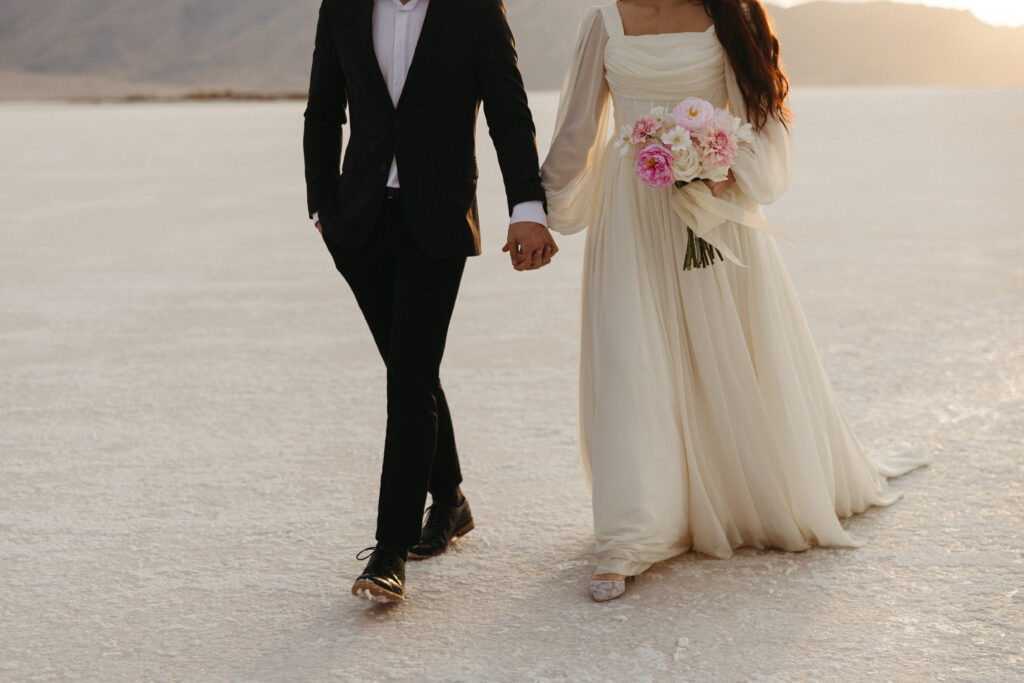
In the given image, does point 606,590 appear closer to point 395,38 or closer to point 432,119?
point 432,119

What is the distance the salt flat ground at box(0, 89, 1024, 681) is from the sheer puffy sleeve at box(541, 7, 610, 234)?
121 cm

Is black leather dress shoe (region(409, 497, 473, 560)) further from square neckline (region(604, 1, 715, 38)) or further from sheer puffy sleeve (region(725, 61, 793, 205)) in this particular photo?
square neckline (region(604, 1, 715, 38))

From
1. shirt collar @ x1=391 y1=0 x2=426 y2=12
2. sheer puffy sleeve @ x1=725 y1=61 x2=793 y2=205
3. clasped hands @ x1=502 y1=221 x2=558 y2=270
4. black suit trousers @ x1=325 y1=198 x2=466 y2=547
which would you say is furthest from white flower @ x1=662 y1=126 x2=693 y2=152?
shirt collar @ x1=391 y1=0 x2=426 y2=12

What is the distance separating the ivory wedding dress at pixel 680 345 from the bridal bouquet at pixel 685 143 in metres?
0.11

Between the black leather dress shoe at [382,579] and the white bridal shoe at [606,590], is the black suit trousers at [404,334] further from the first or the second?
the white bridal shoe at [606,590]

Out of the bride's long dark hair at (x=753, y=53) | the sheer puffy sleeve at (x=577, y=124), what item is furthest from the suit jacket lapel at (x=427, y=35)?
the bride's long dark hair at (x=753, y=53)

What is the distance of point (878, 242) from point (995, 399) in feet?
20.3

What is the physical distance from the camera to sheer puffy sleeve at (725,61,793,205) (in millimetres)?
4027

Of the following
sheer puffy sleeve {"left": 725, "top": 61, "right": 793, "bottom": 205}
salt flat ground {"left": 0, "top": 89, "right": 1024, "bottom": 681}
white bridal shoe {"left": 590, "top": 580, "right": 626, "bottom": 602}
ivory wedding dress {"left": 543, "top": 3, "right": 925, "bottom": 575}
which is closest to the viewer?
salt flat ground {"left": 0, "top": 89, "right": 1024, "bottom": 681}

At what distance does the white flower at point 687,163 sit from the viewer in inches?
150

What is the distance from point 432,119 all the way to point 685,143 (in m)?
0.82

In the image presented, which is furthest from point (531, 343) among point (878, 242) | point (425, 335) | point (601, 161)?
point (878, 242)

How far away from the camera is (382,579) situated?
360 centimetres

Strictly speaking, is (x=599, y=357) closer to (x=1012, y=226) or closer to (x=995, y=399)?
(x=995, y=399)
